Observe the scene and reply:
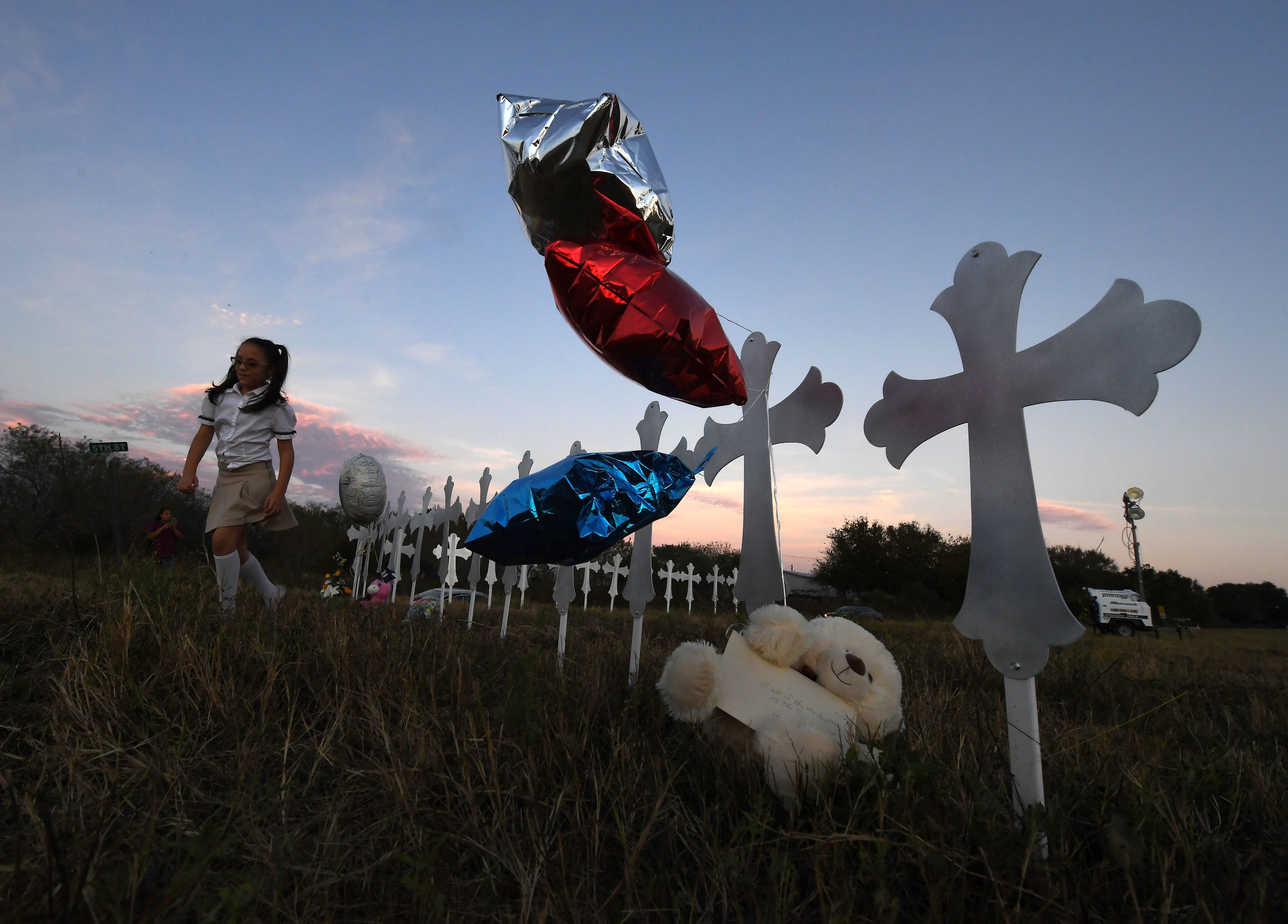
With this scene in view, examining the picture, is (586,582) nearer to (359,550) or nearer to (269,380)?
(359,550)

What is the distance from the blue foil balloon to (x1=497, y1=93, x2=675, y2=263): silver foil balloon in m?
0.74

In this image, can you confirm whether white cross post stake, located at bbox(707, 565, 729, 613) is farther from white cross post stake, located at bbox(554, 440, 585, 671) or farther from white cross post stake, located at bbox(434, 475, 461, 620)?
white cross post stake, located at bbox(554, 440, 585, 671)

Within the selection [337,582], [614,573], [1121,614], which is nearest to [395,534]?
[337,582]

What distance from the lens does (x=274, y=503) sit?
12.0ft

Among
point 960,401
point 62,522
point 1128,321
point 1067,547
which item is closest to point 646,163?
point 960,401

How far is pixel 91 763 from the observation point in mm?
1692

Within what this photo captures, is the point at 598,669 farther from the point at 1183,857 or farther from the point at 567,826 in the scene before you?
the point at 1183,857

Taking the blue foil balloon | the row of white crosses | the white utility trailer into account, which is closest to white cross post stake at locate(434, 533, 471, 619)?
the blue foil balloon

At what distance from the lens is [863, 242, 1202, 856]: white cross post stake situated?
5.41 ft

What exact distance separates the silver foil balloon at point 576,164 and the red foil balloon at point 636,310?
0.05m

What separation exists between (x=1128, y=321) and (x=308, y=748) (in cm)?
257

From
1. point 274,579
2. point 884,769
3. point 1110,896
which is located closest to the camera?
point 1110,896

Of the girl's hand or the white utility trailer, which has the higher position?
the girl's hand

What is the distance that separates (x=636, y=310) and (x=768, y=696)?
117cm
